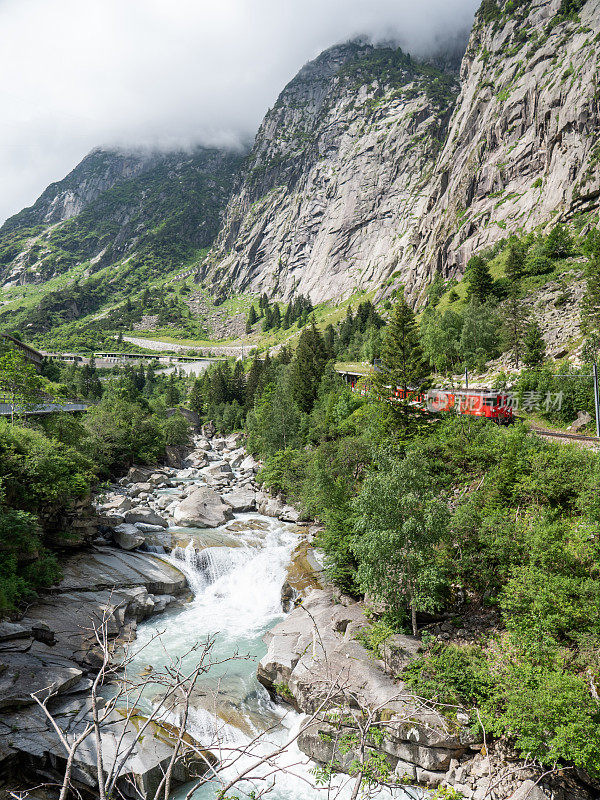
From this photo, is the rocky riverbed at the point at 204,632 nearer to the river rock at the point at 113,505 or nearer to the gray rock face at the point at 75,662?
the gray rock face at the point at 75,662

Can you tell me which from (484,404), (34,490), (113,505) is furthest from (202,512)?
(484,404)

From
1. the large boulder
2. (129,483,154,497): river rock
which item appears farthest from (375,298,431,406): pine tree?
(129,483,154,497): river rock

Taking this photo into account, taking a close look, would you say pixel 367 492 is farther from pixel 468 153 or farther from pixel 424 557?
pixel 468 153

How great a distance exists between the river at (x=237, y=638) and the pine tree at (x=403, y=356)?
611 inches

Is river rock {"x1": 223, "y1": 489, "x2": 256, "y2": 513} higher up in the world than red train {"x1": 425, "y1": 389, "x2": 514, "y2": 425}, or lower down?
lower down

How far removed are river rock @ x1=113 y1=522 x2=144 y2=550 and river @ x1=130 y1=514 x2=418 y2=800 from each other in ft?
9.07

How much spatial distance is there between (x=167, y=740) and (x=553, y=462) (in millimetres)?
21394

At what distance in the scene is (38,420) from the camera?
40406 mm

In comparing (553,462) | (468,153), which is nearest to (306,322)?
(468,153)

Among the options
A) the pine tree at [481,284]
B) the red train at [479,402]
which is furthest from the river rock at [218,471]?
the pine tree at [481,284]

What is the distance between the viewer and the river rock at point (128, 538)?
30.9 meters

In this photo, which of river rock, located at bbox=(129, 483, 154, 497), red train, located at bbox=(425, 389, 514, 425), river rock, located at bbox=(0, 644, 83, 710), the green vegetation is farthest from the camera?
river rock, located at bbox=(129, 483, 154, 497)

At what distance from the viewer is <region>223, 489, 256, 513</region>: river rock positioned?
42.3 meters

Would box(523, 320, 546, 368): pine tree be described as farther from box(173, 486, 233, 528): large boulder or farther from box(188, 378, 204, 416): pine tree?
box(188, 378, 204, 416): pine tree
